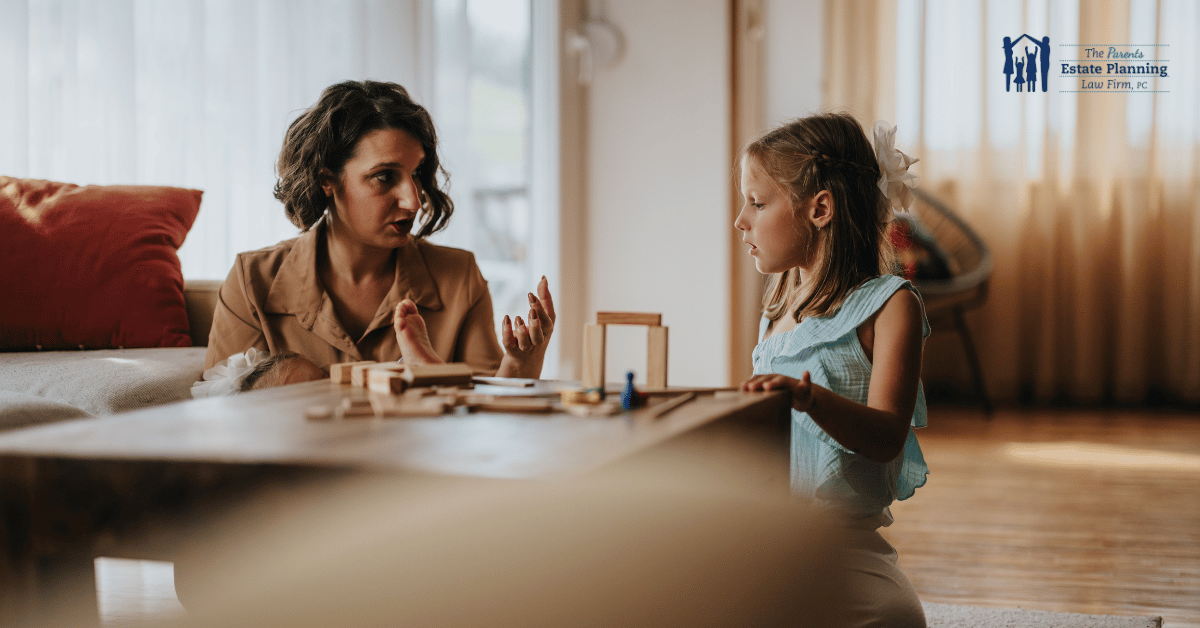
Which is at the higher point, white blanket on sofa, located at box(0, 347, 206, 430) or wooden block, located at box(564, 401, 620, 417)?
wooden block, located at box(564, 401, 620, 417)

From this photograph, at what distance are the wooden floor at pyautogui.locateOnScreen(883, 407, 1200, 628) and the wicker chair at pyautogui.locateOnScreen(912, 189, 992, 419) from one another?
499 millimetres

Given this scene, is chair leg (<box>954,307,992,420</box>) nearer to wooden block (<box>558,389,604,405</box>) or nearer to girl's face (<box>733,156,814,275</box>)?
girl's face (<box>733,156,814,275</box>)

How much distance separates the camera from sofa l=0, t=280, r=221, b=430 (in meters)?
1.12

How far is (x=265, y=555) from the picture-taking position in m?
0.62

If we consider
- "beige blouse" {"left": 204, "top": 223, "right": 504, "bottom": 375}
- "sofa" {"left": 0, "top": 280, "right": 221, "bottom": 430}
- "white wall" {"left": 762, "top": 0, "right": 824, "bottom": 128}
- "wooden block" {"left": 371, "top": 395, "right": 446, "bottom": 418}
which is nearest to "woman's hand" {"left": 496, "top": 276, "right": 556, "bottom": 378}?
"beige blouse" {"left": 204, "top": 223, "right": 504, "bottom": 375}

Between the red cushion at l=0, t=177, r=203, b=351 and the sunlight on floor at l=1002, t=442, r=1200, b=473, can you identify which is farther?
the sunlight on floor at l=1002, t=442, r=1200, b=473

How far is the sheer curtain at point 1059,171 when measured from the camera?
3760mm

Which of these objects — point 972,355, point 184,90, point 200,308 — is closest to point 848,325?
point 200,308

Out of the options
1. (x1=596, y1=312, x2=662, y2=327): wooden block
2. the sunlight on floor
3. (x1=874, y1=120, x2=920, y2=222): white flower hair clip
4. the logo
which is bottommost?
the sunlight on floor

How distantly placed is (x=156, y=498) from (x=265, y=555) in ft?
0.29

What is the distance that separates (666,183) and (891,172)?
2086 millimetres

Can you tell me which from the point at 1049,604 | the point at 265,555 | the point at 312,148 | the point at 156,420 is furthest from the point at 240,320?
the point at 1049,604

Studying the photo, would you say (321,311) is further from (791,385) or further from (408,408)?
(791,385)

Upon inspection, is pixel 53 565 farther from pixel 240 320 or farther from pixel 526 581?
pixel 240 320
